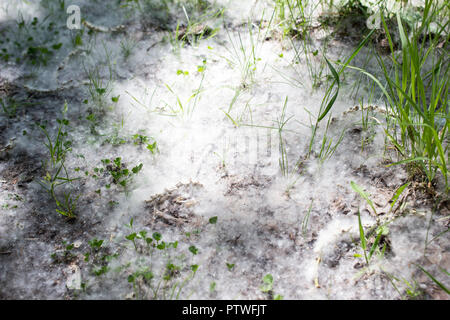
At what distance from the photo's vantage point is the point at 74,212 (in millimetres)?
1880

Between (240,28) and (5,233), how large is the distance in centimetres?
214

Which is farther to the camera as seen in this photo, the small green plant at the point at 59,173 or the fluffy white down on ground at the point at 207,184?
the small green plant at the point at 59,173

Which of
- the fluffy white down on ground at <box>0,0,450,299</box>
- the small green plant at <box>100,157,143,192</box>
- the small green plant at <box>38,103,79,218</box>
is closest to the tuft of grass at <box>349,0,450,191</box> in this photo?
the fluffy white down on ground at <box>0,0,450,299</box>

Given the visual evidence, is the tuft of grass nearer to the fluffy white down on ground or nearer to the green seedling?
the fluffy white down on ground

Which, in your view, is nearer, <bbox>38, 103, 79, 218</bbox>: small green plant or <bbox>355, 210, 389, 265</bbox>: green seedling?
<bbox>355, 210, 389, 265</bbox>: green seedling

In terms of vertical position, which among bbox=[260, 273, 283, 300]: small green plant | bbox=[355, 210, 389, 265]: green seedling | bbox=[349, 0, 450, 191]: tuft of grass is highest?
bbox=[349, 0, 450, 191]: tuft of grass

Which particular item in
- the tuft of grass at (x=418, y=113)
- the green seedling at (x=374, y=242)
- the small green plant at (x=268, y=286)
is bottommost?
the small green plant at (x=268, y=286)

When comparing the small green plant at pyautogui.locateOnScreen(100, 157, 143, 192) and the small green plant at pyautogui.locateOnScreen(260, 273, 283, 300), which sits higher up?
the small green plant at pyautogui.locateOnScreen(100, 157, 143, 192)

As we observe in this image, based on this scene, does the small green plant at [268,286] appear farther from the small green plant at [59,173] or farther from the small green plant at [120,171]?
the small green plant at [59,173]

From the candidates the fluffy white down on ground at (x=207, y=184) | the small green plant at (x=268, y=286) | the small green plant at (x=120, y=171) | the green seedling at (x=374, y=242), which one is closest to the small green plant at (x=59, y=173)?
the fluffy white down on ground at (x=207, y=184)

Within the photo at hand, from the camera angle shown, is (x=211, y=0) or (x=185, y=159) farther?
(x=211, y=0)
